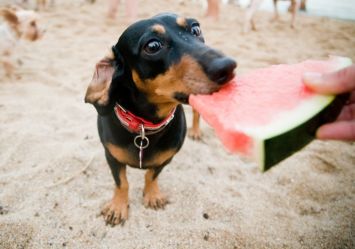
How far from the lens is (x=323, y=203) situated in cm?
291

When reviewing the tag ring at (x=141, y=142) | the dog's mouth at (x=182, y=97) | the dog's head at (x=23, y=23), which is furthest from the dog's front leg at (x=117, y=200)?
the dog's head at (x=23, y=23)

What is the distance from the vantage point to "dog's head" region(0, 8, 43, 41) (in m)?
4.92

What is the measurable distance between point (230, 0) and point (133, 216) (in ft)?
32.1

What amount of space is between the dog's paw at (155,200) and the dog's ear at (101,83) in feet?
3.62

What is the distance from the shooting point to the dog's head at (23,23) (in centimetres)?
492

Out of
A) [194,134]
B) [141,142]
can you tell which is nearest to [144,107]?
[141,142]

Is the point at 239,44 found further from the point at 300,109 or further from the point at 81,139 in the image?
the point at 300,109

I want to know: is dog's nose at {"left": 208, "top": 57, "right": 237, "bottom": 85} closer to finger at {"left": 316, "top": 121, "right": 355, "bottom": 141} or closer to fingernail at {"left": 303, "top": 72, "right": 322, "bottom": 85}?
fingernail at {"left": 303, "top": 72, "right": 322, "bottom": 85}

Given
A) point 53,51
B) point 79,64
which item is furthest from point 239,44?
point 53,51

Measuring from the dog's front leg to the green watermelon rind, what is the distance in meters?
1.41

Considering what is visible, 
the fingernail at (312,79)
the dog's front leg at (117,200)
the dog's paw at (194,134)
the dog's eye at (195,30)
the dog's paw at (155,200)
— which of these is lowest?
the dog's paw at (194,134)

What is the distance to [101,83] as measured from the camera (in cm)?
219

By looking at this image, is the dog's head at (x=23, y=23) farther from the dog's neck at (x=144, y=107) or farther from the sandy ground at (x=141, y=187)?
the dog's neck at (x=144, y=107)

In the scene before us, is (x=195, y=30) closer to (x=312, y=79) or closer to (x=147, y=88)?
(x=147, y=88)
